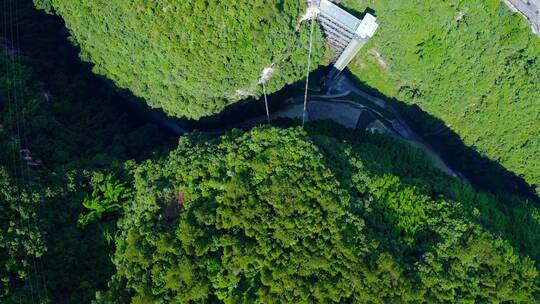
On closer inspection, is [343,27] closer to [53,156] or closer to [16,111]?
[53,156]

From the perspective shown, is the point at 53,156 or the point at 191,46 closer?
the point at 191,46

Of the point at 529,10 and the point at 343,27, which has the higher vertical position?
the point at 529,10

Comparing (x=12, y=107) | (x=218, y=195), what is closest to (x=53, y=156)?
(x=12, y=107)

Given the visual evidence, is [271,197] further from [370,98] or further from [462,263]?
[370,98]

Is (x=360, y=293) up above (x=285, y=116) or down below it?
below

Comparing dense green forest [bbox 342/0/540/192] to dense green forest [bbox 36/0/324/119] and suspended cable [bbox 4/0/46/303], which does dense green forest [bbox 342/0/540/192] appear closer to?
dense green forest [bbox 36/0/324/119]

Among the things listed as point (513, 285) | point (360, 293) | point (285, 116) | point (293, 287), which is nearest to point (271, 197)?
point (293, 287)

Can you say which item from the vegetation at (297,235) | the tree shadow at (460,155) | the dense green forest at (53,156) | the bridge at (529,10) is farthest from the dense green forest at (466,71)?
the dense green forest at (53,156)
